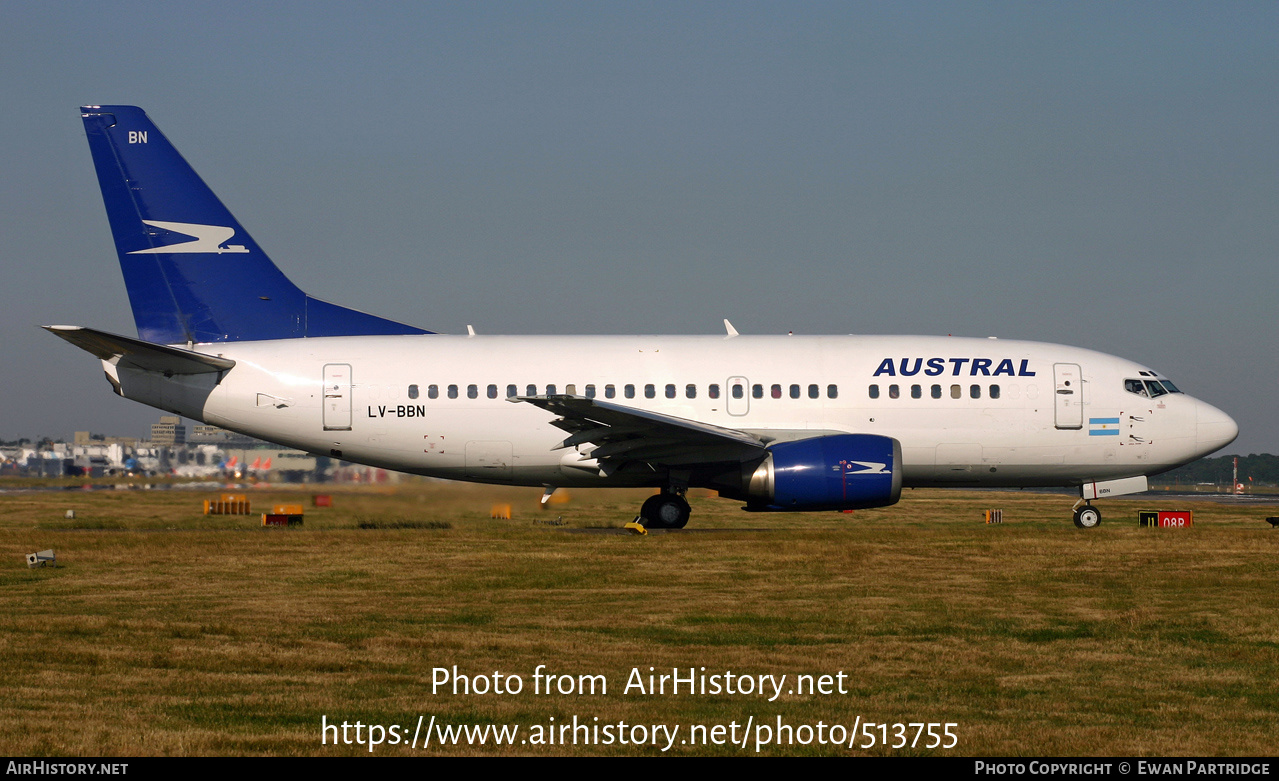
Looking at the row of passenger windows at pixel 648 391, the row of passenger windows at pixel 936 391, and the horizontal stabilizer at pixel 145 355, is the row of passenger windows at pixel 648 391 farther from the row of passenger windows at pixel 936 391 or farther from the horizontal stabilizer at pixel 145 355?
the horizontal stabilizer at pixel 145 355

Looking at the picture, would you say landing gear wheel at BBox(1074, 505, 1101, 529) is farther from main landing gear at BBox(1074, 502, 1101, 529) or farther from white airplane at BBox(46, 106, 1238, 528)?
white airplane at BBox(46, 106, 1238, 528)

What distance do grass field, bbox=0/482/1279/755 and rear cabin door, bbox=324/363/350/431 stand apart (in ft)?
7.06

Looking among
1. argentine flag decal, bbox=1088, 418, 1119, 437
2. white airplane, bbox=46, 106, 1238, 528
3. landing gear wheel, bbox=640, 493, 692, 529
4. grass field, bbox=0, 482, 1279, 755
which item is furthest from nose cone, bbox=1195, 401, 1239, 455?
landing gear wheel, bbox=640, 493, 692, 529

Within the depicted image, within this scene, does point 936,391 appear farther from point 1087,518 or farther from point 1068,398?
point 1087,518

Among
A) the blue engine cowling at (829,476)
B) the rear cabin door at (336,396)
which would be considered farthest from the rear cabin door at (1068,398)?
the rear cabin door at (336,396)

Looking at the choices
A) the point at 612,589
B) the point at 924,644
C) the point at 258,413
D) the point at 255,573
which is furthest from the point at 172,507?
the point at 924,644

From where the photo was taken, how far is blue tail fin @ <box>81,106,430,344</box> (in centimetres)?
2209

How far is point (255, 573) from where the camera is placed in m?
15.1

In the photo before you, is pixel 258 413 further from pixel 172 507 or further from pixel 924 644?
pixel 924 644

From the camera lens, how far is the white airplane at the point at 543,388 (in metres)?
21.7

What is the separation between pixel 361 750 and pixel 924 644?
532cm

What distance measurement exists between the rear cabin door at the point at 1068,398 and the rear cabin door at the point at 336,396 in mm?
13562

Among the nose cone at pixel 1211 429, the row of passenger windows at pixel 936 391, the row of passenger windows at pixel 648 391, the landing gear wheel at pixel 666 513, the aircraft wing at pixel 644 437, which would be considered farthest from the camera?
the nose cone at pixel 1211 429

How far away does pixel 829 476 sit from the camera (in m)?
19.8
